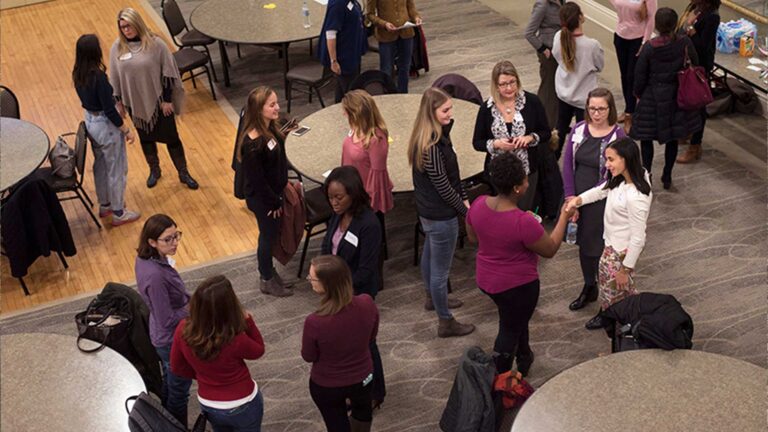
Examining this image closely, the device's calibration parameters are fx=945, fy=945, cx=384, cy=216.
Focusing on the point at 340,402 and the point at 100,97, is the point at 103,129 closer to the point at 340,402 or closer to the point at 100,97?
the point at 100,97

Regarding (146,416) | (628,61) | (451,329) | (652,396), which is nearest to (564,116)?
(628,61)

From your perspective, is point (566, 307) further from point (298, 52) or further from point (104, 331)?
point (298, 52)

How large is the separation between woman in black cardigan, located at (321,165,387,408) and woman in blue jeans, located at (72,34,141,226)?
2.56 meters

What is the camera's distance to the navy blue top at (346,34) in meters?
7.66

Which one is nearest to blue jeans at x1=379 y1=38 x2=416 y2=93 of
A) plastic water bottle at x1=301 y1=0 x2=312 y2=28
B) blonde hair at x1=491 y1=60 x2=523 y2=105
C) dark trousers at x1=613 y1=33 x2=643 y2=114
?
plastic water bottle at x1=301 y1=0 x2=312 y2=28

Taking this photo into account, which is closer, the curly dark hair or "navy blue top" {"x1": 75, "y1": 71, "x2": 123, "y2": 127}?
the curly dark hair

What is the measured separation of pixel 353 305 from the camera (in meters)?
4.20

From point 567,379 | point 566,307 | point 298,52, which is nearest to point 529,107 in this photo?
point 566,307

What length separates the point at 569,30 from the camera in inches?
269

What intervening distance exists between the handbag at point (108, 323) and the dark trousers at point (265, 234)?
1198mm

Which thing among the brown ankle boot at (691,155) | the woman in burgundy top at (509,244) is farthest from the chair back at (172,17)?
the woman in burgundy top at (509,244)

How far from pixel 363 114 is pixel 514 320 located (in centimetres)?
148

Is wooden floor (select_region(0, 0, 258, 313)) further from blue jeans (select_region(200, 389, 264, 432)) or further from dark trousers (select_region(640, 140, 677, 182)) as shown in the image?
dark trousers (select_region(640, 140, 677, 182))

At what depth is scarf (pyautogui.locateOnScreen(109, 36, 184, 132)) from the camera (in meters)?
7.01
